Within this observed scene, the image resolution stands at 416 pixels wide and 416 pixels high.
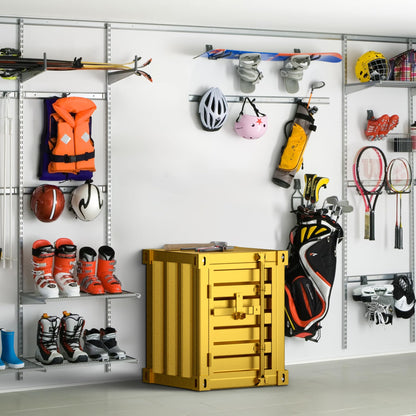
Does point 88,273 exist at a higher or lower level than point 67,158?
lower

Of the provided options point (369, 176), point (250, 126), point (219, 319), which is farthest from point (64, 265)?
point (369, 176)

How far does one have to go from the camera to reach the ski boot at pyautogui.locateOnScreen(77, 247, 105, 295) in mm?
5508

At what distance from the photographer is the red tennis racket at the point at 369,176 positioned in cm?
665

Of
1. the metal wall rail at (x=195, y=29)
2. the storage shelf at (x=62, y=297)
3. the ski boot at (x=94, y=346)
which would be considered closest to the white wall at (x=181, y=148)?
the metal wall rail at (x=195, y=29)

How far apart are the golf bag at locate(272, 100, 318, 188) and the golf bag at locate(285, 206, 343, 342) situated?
370 mm

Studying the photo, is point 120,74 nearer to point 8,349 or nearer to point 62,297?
point 62,297

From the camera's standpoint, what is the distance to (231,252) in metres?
5.62

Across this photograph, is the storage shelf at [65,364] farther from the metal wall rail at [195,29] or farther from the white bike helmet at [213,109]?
the metal wall rail at [195,29]

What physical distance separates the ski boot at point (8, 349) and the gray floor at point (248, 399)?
0.87ft

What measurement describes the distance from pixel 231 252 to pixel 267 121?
4.23ft

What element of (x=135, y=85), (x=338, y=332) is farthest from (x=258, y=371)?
(x=135, y=85)

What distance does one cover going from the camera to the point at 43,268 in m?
5.43

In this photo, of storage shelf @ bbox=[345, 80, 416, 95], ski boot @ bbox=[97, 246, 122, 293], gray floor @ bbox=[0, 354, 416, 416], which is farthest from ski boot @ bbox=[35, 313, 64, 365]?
storage shelf @ bbox=[345, 80, 416, 95]

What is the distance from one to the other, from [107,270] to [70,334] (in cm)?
51
